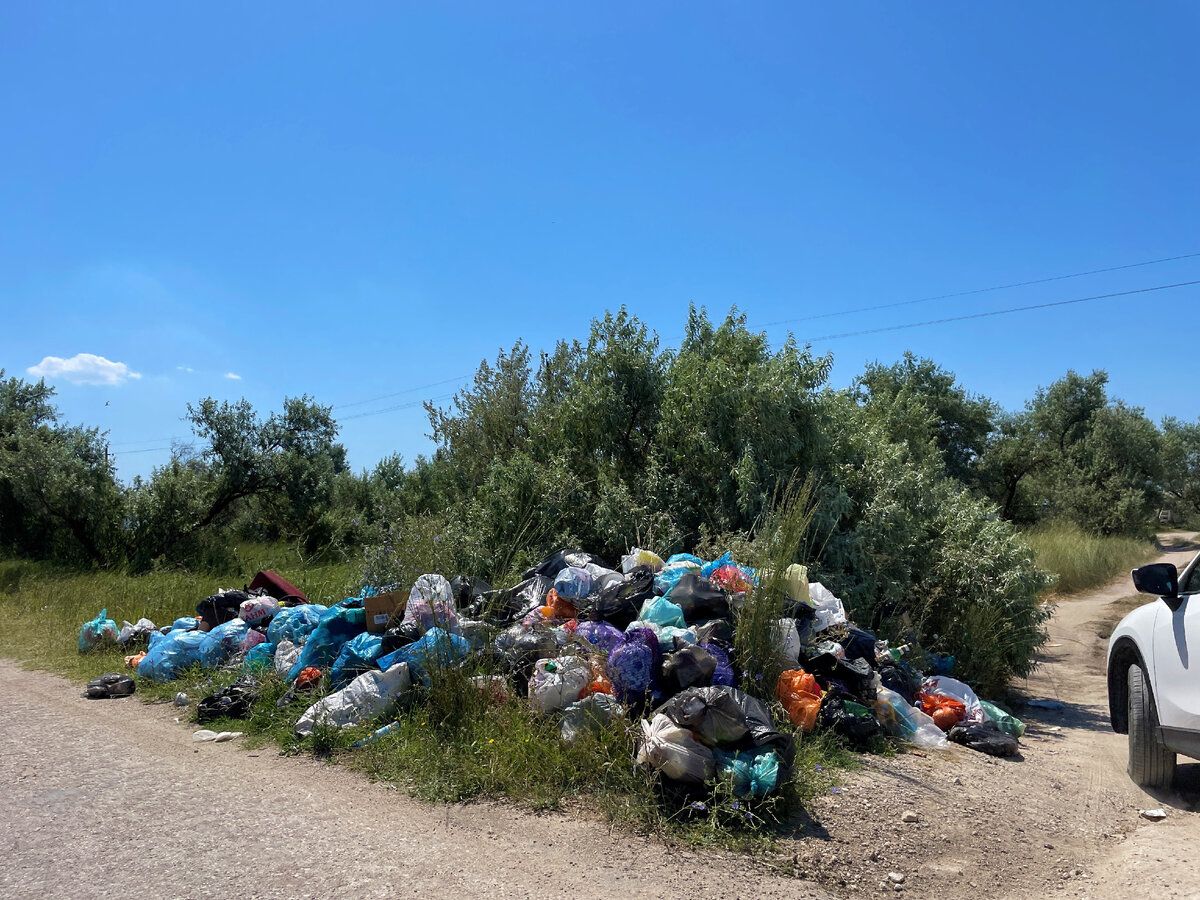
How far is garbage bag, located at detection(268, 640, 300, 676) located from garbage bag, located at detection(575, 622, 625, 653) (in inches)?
117

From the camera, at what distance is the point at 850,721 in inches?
228

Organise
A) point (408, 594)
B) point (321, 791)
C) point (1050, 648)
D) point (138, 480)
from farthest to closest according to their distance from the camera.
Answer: point (138, 480) < point (1050, 648) < point (408, 594) < point (321, 791)

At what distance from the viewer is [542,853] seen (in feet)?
13.3

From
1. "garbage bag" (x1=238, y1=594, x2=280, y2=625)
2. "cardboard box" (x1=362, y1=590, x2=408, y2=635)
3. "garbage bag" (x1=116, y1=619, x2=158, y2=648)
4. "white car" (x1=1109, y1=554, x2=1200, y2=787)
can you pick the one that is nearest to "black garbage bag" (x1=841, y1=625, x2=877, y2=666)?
"white car" (x1=1109, y1=554, x2=1200, y2=787)

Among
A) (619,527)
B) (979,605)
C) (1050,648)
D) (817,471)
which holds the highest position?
(817,471)

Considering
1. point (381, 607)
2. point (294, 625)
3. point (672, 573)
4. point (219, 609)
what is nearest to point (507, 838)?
point (672, 573)

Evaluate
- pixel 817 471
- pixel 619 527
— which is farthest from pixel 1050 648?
pixel 619 527

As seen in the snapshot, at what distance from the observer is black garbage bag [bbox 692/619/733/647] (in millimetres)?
5914

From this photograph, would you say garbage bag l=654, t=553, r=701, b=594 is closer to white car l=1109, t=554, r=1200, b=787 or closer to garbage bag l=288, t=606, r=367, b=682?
garbage bag l=288, t=606, r=367, b=682

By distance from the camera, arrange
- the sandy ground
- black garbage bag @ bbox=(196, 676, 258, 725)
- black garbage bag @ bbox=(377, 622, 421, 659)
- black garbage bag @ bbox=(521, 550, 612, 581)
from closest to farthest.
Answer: the sandy ground → black garbage bag @ bbox=(377, 622, 421, 659) → black garbage bag @ bbox=(196, 676, 258, 725) → black garbage bag @ bbox=(521, 550, 612, 581)

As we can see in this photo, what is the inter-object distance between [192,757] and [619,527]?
15.7ft

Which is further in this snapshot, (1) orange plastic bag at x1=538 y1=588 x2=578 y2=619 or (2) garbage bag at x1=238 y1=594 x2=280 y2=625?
Answer: (2) garbage bag at x1=238 y1=594 x2=280 y2=625

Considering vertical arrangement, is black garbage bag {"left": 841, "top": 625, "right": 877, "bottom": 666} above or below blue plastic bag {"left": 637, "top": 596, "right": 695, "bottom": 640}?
below

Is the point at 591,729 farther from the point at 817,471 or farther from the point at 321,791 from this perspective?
the point at 817,471
